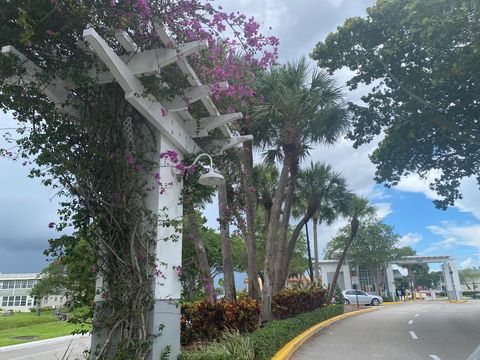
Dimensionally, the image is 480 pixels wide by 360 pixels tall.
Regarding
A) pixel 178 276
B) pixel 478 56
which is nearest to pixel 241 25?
pixel 178 276

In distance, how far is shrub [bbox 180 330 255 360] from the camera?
624 cm

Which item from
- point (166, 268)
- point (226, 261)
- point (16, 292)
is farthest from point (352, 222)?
point (16, 292)

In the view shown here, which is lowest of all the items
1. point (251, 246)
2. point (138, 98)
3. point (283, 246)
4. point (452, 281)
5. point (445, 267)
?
point (452, 281)

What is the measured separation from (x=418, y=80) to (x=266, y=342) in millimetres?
11079

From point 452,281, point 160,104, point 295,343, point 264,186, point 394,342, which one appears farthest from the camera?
point 452,281

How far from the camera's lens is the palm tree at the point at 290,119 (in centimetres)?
1274

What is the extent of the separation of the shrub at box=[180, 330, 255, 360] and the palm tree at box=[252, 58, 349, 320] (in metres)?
4.40

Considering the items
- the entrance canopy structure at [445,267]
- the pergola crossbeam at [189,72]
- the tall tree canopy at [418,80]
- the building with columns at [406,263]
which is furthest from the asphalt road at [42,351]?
the entrance canopy structure at [445,267]

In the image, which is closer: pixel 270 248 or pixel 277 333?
pixel 277 333

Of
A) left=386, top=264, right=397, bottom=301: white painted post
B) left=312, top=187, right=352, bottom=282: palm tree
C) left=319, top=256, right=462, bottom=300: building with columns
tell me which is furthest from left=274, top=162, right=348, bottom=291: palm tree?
left=386, top=264, right=397, bottom=301: white painted post

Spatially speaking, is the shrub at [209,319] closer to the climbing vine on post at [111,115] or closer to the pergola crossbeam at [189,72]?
the climbing vine on post at [111,115]

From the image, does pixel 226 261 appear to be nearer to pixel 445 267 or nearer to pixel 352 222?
pixel 352 222

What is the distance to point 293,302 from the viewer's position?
14.8 m

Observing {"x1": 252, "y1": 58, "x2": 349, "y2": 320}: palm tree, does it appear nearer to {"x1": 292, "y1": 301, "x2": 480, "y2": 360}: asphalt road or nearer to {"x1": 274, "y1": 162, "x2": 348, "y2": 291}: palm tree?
{"x1": 292, "y1": 301, "x2": 480, "y2": 360}: asphalt road
